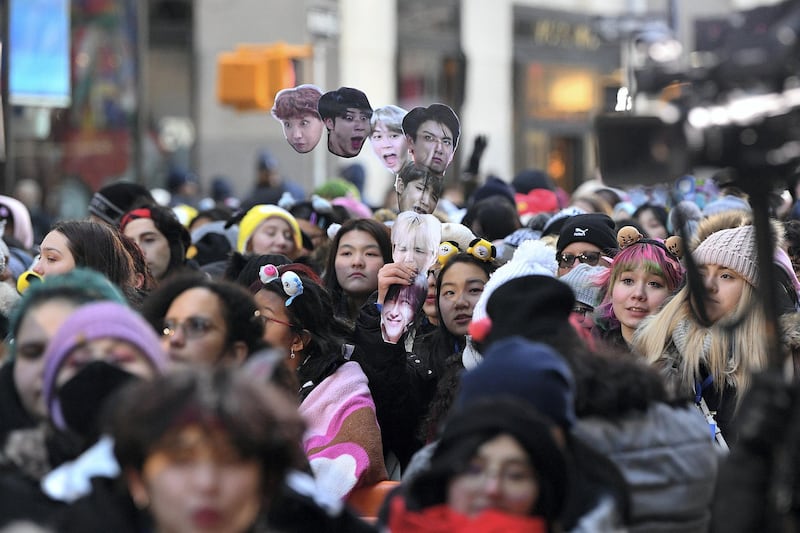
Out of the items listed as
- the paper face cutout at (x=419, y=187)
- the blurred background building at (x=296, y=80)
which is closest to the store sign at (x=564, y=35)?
the blurred background building at (x=296, y=80)

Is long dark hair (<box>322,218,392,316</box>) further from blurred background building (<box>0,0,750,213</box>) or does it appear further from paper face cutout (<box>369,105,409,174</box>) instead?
blurred background building (<box>0,0,750,213</box>)

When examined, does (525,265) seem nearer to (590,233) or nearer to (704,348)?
(704,348)

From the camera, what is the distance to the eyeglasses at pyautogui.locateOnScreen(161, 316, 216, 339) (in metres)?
4.68

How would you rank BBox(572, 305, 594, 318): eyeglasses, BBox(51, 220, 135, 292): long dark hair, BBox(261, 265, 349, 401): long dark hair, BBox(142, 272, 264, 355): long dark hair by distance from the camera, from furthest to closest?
BBox(572, 305, 594, 318): eyeglasses
BBox(51, 220, 135, 292): long dark hair
BBox(261, 265, 349, 401): long dark hair
BBox(142, 272, 264, 355): long dark hair

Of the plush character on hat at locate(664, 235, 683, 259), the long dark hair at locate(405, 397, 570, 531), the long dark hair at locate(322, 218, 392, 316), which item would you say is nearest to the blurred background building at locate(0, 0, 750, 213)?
the long dark hair at locate(322, 218, 392, 316)

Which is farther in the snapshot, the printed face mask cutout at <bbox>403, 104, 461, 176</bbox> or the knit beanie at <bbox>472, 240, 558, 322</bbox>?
the printed face mask cutout at <bbox>403, 104, 461, 176</bbox>

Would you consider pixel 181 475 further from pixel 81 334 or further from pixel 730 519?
pixel 730 519

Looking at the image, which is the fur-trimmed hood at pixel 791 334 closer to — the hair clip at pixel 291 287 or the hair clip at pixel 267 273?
the hair clip at pixel 291 287

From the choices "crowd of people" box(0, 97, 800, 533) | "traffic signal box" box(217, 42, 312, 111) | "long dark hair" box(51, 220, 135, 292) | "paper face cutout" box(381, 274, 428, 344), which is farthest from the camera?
"traffic signal box" box(217, 42, 312, 111)

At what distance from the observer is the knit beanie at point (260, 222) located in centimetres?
906

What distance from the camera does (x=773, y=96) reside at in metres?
3.63

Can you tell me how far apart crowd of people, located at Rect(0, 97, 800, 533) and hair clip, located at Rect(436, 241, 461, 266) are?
26mm

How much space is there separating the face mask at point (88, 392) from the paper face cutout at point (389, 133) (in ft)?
10.5

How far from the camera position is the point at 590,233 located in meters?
7.64
